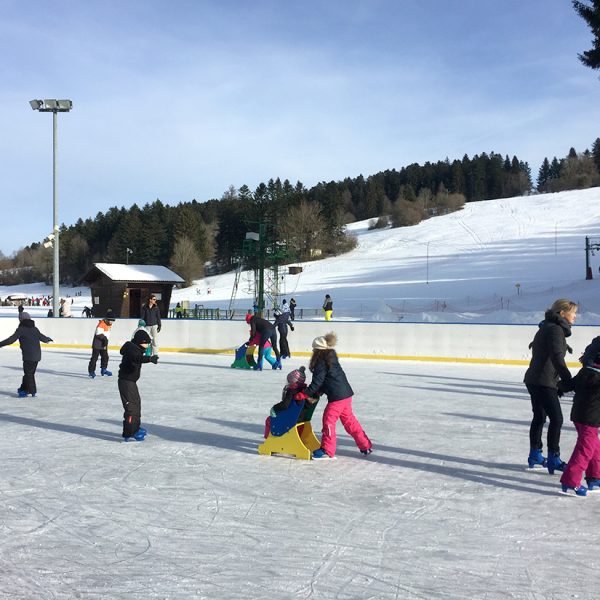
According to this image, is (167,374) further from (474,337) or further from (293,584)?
(293,584)

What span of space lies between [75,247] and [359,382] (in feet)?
299

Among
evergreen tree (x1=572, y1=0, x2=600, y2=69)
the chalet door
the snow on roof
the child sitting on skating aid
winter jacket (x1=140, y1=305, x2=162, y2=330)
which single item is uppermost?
evergreen tree (x1=572, y1=0, x2=600, y2=69)

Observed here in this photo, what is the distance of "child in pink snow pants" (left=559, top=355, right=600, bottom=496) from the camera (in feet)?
15.2

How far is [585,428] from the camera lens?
4691mm

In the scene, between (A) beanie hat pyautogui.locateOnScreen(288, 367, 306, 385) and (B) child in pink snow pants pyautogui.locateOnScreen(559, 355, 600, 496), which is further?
(A) beanie hat pyautogui.locateOnScreen(288, 367, 306, 385)

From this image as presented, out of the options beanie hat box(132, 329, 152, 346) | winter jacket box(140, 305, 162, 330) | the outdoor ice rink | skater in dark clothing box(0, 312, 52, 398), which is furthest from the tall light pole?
beanie hat box(132, 329, 152, 346)

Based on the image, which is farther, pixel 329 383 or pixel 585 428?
pixel 329 383

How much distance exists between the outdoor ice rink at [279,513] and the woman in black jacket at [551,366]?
1.16 ft

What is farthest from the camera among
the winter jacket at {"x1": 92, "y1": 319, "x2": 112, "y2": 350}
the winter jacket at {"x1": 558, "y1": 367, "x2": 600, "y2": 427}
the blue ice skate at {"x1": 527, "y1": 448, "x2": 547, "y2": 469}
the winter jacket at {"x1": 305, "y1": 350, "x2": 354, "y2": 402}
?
the winter jacket at {"x1": 92, "y1": 319, "x2": 112, "y2": 350}

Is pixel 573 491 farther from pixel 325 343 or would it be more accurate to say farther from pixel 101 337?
pixel 101 337

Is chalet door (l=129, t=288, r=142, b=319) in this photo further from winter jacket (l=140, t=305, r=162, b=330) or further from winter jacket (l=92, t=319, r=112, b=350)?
winter jacket (l=92, t=319, r=112, b=350)

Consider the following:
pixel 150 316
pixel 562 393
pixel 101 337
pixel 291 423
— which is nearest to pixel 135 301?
pixel 150 316

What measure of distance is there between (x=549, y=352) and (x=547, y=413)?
0.60 metres

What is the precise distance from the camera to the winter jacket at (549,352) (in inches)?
204
